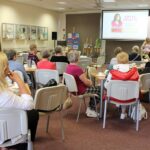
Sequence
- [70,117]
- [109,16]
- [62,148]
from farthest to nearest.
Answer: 1. [109,16]
2. [70,117]
3. [62,148]

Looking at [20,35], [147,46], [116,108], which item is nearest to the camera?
[116,108]

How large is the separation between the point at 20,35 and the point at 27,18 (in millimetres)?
1006

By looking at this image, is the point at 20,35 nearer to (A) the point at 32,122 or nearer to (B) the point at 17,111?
(A) the point at 32,122

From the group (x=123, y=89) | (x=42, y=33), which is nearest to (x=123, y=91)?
(x=123, y=89)

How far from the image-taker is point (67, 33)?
Result: 547 inches

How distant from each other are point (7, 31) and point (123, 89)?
7.80 m

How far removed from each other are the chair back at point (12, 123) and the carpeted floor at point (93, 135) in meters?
1.01

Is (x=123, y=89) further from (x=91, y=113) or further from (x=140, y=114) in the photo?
(x=91, y=113)

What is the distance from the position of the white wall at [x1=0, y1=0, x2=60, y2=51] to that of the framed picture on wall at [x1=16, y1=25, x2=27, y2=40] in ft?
0.60

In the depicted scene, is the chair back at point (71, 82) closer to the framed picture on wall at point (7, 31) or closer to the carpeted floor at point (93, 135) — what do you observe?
the carpeted floor at point (93, 135)

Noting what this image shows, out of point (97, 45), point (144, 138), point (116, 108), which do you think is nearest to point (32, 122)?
point (144, 138)

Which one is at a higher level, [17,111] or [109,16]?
[109,16]

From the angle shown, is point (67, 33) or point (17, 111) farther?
point (67, 33)

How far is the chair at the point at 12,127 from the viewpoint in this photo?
6.12 feet
